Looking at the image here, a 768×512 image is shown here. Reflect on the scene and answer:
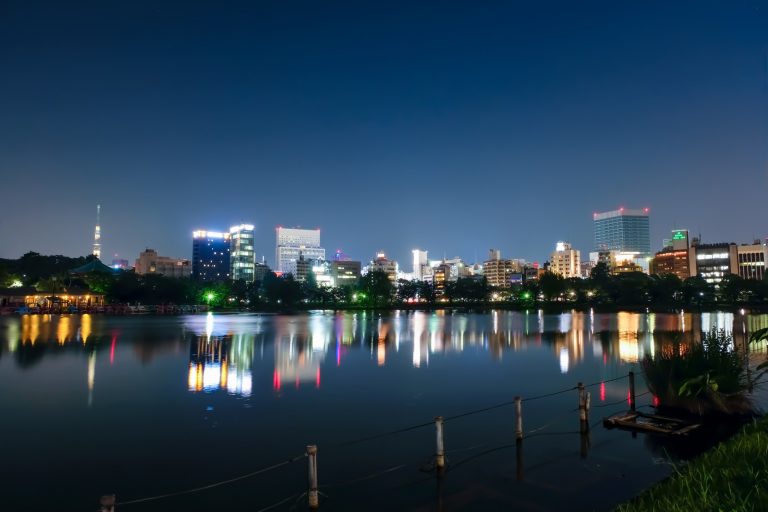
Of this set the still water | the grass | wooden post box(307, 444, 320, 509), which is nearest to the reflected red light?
the still water

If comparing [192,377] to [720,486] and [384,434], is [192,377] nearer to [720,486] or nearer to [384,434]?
[384,434]

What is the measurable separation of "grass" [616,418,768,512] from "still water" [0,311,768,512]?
2537mm

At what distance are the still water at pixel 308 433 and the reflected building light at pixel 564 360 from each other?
65 millimetres

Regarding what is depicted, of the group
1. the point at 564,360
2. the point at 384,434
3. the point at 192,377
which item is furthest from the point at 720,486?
the point at 564,360

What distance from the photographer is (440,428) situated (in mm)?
12391

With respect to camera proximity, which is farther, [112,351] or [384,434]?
[112,351]

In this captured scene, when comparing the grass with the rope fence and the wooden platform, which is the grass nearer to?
the rope fence

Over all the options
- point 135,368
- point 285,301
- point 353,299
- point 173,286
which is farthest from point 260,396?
point 353,299

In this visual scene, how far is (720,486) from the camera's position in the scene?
8344mm

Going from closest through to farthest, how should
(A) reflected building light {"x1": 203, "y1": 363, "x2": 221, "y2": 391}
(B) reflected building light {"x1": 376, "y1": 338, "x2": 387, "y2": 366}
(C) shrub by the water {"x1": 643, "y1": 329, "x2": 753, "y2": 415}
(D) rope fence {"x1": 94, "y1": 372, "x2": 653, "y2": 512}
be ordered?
(D) rope fence {"x1": 94, "y1": 372, "x2": 653, "y2": 512} < (C) shrub by the water {"x1": 643, "y1": 329, "x2": 753, "y2": 415} < (A) reflected building light {"x1": 203, "y1": 363, "x2": 221, "y2": 391} < (B) reflected building light {"x1": 376, "y1": 338, "x2": 387, "y2": 366}

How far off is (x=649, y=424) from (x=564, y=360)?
1799 centimetres

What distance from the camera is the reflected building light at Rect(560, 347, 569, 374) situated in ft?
98.2

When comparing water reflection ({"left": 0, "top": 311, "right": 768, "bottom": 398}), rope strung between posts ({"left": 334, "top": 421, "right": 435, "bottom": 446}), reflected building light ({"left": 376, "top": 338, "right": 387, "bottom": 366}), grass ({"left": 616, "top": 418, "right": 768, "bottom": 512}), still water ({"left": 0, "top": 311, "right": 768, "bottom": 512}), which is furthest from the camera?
reflected building light ({"left": 376, "top": 338, "right": 387, "bottom": 366})

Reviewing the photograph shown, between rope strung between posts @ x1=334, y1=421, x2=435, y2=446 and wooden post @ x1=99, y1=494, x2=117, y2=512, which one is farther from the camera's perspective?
rope strung between posts @ x1=334, y1=421, x2=435, y2=446
